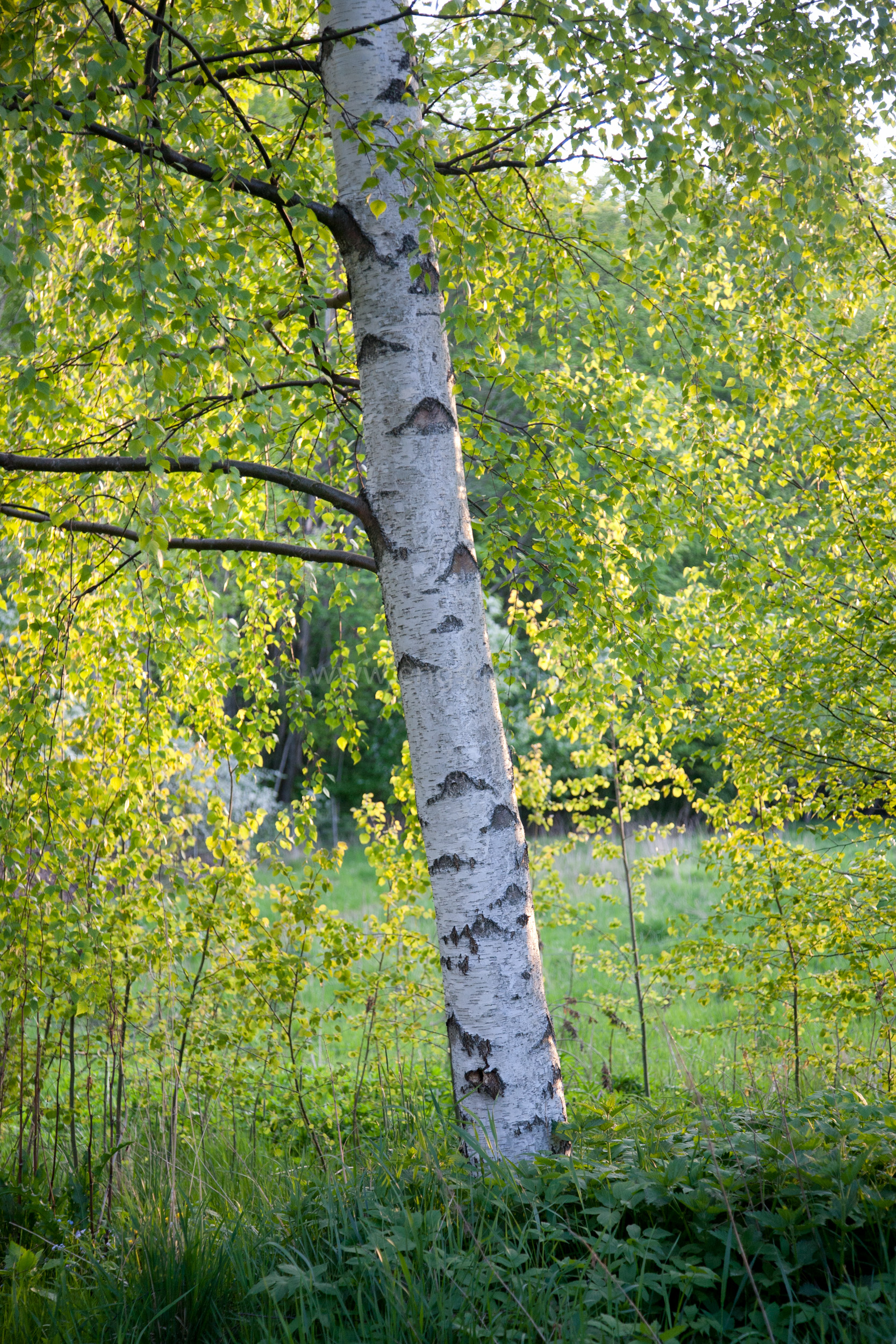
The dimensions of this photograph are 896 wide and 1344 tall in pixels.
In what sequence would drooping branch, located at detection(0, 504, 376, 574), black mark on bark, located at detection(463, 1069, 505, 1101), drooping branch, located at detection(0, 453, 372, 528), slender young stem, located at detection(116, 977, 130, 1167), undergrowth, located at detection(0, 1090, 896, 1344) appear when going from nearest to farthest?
undergrowth, located at detection(0, 1090, 896, 1344) < black mark on bark, located at detection(463, 1069, 505, 1101) < drooping branch, located at detection(0, 453, 372, 528) < drooping branch, located at detection(0, 504, 376, 574) < slender young stem, located at detection(116, 977, 130, 1167)

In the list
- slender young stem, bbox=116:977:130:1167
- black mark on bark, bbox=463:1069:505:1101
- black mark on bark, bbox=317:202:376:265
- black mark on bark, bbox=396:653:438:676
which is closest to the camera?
black mark on bark, bbox=463:1069:505:1101

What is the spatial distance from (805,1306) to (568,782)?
11.4 feet

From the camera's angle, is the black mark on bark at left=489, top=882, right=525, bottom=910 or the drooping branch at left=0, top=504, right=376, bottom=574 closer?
the black mark on bark at left=489, top=882, right=525, bottom=910

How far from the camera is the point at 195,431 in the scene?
3660 millimetres

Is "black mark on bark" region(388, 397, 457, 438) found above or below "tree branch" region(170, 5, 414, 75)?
below

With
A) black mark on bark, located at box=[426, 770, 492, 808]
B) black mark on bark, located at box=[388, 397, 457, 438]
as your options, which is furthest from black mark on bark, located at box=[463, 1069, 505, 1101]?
black mark on bark, located at box=[388, 397, 457, 438]

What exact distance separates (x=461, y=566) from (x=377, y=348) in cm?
63

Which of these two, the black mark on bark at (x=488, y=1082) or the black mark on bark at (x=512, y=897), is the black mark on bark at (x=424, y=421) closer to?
the black mark on bark at (x=512, y=897)

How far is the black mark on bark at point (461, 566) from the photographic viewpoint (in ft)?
8.02

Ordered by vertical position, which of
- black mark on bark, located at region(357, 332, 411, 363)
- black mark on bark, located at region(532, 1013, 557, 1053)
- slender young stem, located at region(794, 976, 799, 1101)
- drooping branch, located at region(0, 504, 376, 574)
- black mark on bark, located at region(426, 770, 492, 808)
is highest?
black mark on bark, located at region(357, 332, 411, 363)

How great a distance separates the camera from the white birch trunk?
2338mm

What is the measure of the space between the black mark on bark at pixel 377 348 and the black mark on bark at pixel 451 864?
95cm

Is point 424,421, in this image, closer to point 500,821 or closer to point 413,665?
point 413,665

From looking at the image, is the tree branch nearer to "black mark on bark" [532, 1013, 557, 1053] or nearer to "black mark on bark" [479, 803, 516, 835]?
"black mark on bark" [479, 803, 516, 835]
